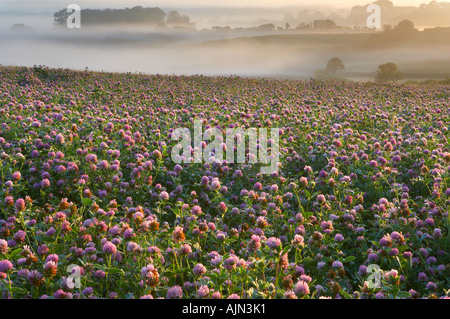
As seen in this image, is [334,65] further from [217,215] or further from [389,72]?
[217,215]

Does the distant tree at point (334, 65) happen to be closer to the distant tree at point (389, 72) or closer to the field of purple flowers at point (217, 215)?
the distant tree at point (389, 72)

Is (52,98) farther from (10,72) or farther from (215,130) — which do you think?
(10,72)

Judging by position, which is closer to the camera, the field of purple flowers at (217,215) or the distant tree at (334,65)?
the field of purple flowers at (217,215)

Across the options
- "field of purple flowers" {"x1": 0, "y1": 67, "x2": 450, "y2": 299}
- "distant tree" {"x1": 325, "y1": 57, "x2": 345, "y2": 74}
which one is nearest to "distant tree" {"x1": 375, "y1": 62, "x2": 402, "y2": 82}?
"distant tree" {"x1": 325, "y1": 57, "x2": 345, "y2": 74}

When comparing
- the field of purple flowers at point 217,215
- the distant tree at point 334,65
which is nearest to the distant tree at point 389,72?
the distant tree at point 334,65

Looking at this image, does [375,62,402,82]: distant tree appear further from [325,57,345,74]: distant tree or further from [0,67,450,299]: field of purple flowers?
[0,67,450,299]: field of purple flowers

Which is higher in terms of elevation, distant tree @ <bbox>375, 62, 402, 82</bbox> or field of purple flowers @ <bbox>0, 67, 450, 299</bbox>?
distant tree @ <bbox>375, 62, 402, 82</bbox>

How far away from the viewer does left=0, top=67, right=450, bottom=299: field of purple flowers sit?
9.68 feet

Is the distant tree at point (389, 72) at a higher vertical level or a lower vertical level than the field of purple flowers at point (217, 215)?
higher

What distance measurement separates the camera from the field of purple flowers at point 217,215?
2949mm

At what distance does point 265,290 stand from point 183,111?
7338mm

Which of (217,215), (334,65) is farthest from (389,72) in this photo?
(217,215)
